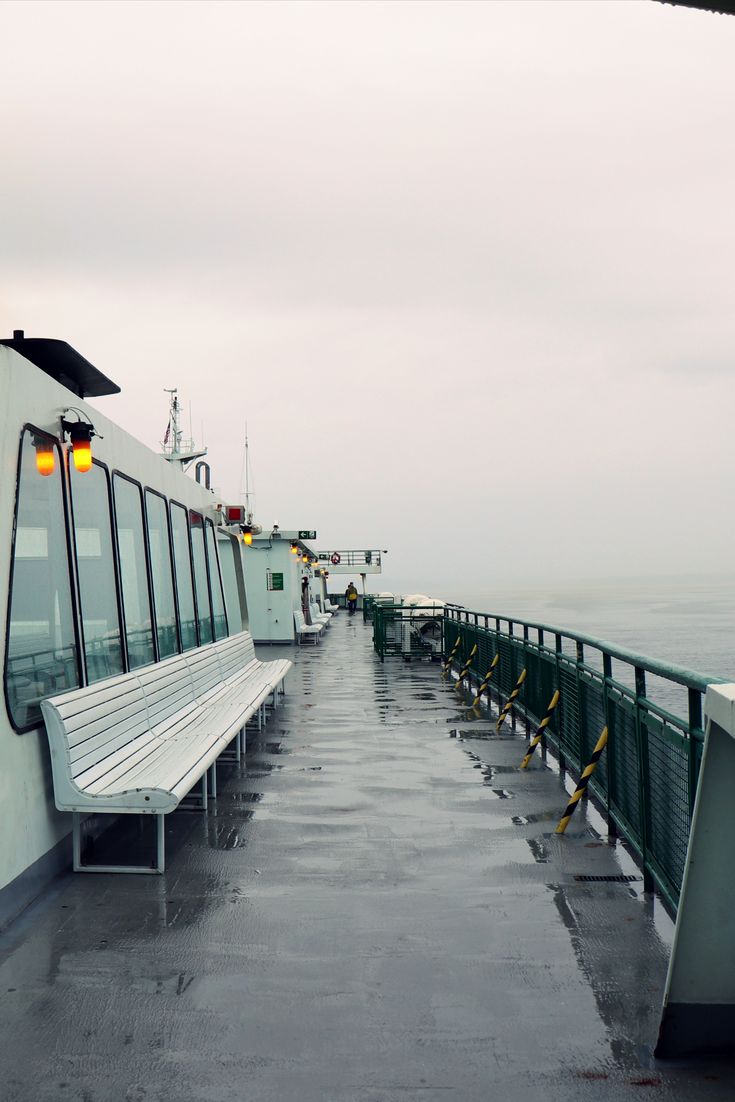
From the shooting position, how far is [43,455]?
536 centimetres

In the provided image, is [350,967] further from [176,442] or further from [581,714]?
[176,442]

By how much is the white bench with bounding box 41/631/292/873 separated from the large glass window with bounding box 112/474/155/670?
0.28 m

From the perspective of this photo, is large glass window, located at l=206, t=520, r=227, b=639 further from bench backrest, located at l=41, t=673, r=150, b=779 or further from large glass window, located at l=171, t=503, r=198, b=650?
bench backrest, located at l=41, t=673, r=150, b=779

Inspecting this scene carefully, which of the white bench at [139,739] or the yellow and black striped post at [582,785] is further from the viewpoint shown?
the yellow and black striped post at [582,785]

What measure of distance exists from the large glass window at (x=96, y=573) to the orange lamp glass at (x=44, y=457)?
0.53 m

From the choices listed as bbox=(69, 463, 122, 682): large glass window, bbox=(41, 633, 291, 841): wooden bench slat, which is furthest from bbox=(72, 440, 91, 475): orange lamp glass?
bbox=(41, 633, 291, 841): wooden bench slat

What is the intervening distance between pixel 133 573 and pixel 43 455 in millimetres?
2588

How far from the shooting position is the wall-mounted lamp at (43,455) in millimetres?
5336

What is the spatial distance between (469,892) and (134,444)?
4802mm

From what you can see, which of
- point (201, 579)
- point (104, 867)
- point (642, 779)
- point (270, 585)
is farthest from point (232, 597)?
point (642, 779)

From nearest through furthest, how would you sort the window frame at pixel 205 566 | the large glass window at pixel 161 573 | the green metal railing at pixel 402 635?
the large glass window at pixel 161 573 → the window frame at pixel 205 566 → the green metal railing at pixel 402 635

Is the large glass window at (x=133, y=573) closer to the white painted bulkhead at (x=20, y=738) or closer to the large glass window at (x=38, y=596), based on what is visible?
the large glass window at (x=38, y=596)

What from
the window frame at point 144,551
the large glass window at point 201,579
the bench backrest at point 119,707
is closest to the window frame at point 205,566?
the large glass window at point 201,579

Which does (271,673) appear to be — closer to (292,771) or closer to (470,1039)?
(292,771)
